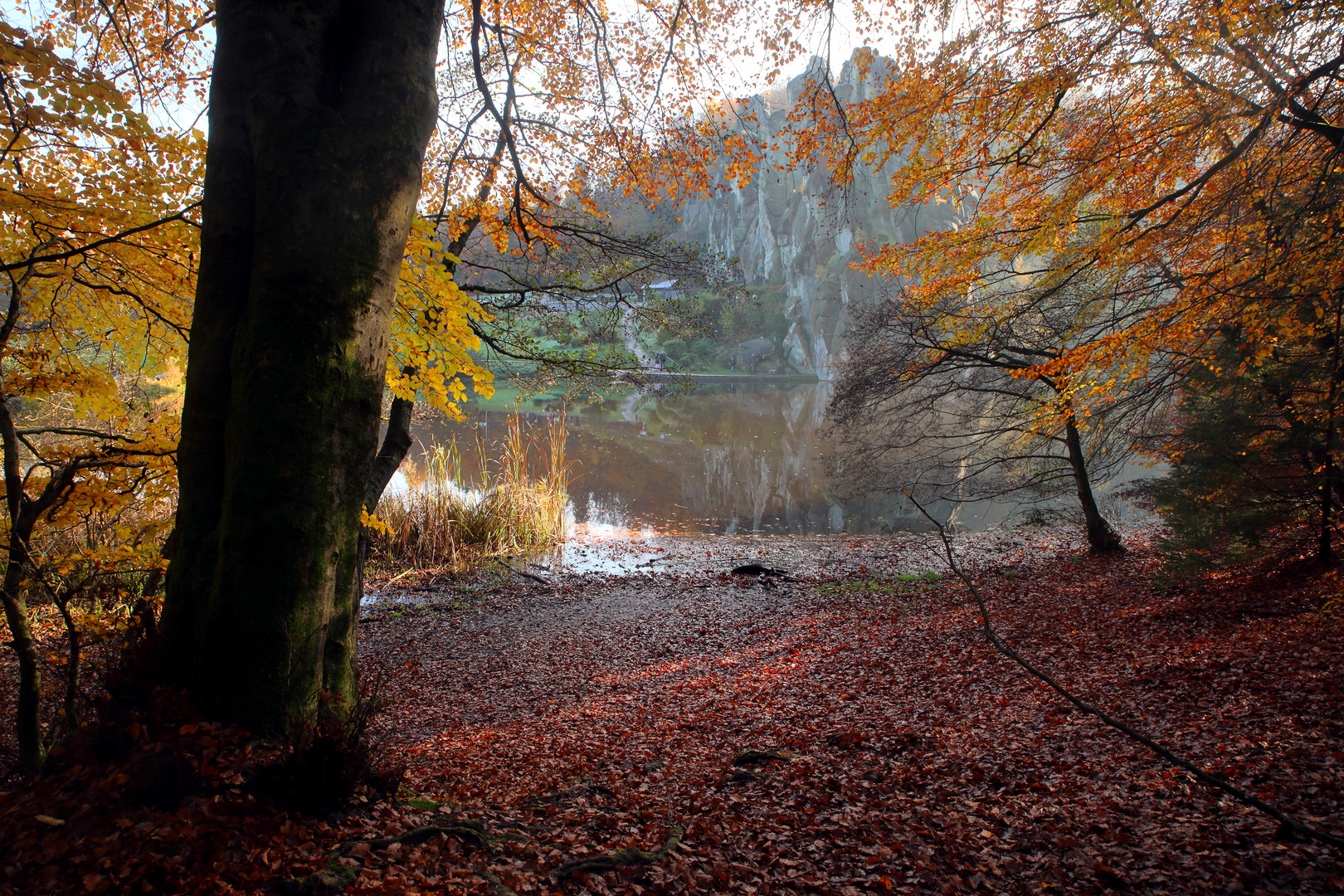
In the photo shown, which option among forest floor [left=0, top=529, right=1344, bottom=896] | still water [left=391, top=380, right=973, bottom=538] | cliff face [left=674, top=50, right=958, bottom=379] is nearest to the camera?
forest floor [left=0, top=529, right=1344, bottom=896]

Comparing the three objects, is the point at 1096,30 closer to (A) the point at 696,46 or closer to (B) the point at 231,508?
(A) the point at 696,46

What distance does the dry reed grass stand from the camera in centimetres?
943

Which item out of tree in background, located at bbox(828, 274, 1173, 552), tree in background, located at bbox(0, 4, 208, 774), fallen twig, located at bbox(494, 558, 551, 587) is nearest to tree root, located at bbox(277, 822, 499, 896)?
tree in background, located at bbox(0, 4, 208, 774)

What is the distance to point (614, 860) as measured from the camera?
215 cm

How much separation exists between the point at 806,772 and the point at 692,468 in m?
17.8

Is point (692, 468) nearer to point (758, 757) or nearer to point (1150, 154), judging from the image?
point (1150, 154)

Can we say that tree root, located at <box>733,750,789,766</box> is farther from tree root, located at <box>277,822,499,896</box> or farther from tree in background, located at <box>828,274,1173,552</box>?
tree in background, located at <box>828,274,1173,552</box>

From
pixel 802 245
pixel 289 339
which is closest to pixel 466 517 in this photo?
pixel 289 339

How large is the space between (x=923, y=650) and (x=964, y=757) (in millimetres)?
2240

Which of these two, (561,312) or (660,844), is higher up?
(561,312)

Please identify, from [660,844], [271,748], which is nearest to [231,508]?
[271,748]

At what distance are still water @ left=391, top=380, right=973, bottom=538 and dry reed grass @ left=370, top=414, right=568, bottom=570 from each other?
1.09 meters

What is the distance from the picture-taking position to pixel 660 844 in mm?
2318

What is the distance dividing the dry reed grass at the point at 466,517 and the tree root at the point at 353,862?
292 inches
